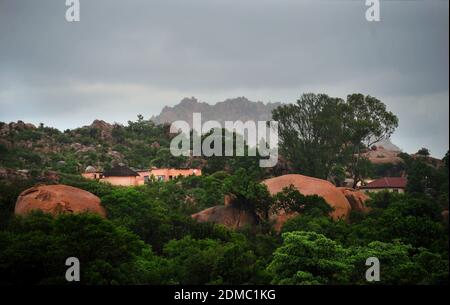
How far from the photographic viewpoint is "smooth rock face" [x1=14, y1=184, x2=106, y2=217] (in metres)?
43.2

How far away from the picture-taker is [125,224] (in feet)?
140

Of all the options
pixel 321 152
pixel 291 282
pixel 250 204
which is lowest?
pixel 291 282

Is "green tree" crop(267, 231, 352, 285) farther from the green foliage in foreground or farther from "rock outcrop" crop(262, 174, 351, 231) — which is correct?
"rock outcrop" crop(262, 174, 351, 231)

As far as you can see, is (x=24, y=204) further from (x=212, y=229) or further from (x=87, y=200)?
(x=212, y=229)

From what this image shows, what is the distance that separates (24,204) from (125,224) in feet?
19.5

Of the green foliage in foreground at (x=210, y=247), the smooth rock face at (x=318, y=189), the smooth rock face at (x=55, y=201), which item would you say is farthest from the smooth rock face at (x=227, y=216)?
the smooth rock face at (x=55, y=201)

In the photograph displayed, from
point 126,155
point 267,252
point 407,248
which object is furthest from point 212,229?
point 126,155

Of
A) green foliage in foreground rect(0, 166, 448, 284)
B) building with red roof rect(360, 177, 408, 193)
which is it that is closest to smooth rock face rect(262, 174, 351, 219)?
green foliage in foreground rect(0, 166, 448, 284)

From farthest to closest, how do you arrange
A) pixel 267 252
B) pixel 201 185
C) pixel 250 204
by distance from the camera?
pixel 201 185 < pixel 250 204 < pixel 267 252

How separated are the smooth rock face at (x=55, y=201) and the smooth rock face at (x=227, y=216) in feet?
23.7

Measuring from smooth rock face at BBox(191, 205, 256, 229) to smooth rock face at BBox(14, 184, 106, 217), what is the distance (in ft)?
23.7

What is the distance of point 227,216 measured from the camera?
49906 mm

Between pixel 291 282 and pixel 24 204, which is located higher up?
pixel 24 204

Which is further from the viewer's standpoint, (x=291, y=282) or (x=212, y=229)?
(x=212, y=229)
